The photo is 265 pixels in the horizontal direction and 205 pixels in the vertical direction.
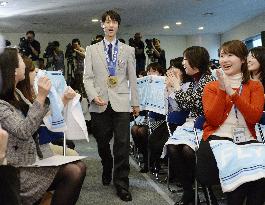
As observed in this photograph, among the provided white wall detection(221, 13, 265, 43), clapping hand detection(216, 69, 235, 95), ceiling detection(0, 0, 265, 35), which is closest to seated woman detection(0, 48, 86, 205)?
clapping hand detection(216, 69, 235, 95)

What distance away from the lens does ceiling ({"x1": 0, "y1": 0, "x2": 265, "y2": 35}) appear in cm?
1023

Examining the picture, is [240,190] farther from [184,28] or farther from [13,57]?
[184,28]

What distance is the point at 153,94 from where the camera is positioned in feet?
13.4

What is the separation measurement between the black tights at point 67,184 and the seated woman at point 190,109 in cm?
97

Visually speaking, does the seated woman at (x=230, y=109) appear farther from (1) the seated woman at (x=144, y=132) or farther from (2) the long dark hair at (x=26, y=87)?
(1) the seated woman at (x=144, y=132)

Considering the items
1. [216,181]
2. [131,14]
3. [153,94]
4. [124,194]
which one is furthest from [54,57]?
[216,181]

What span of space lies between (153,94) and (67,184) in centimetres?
234

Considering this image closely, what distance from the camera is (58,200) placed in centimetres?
181

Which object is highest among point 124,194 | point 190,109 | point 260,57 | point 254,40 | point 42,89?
point 254,40

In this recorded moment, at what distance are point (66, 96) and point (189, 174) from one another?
1.01 m

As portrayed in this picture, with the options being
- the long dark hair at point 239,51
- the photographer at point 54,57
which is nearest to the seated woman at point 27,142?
the long dark hair at point 239,51

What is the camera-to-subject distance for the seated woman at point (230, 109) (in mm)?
2152

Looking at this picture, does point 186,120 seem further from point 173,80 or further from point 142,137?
point 142,137

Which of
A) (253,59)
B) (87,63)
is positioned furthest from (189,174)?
(87,63)
